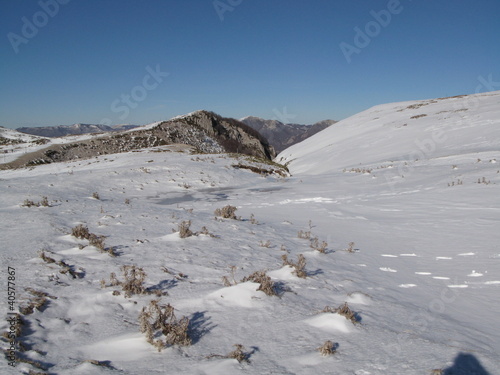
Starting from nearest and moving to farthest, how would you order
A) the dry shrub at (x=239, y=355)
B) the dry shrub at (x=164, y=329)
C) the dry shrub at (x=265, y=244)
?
the dry shrub at (x=239, y=355) < the dry shrub at (x=164, y=329) < the dry shrub at (x=265, y=244)

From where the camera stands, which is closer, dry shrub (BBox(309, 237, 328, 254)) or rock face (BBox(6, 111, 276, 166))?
dry shrub (BBox(309, 237, 328, 254))

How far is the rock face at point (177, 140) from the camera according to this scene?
33.6 metres

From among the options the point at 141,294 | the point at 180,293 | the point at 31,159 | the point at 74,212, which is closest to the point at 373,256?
the point at 180,293

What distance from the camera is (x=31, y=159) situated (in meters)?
29.6

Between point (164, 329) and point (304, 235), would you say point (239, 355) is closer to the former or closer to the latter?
point (164, 329)

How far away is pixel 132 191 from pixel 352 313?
44.7 feet

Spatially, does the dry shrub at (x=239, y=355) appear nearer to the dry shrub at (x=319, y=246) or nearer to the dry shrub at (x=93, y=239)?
the dry shrub at (x=93, y=239)

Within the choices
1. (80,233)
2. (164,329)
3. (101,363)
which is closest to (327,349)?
(164,329)

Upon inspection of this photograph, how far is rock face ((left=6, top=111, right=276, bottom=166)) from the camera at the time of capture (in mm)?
33625

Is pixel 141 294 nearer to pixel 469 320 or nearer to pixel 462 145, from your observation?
pixel 469 320

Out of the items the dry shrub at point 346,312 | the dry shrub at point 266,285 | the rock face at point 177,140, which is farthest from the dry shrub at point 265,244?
the rock face at point 177,140

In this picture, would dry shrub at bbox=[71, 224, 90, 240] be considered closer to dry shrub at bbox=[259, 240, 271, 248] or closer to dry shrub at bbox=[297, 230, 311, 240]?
dry shrub at bbox=[259, 240, 271, 248]

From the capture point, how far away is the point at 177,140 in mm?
41594

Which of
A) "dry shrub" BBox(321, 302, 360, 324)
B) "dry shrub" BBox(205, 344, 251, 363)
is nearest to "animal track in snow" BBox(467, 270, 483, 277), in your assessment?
"dry shrub" BBox(321, 302, 360, 324)
